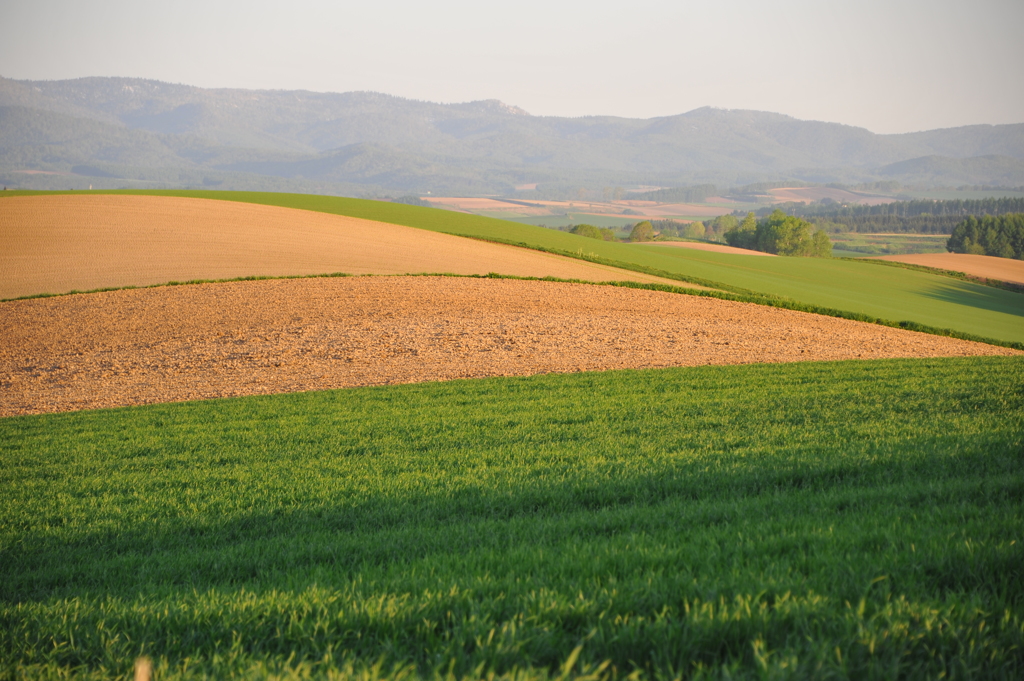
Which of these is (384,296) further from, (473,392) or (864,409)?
(864,409)

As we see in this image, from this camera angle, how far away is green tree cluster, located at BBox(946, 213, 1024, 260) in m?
122

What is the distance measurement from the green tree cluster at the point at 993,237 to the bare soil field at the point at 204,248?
117 m

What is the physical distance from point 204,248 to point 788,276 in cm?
4329

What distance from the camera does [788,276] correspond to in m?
51.5

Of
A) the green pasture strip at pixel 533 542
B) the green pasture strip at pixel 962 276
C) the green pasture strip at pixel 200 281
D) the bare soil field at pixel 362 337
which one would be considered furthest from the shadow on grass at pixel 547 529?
the green pasture strip at pixel 962 276

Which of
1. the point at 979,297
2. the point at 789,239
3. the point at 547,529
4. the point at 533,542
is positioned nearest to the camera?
the point at 533,542

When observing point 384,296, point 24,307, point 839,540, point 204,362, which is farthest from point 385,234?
point 839,540

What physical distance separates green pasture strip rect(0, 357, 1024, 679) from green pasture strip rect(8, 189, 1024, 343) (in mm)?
26457

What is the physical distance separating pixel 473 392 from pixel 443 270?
2091 cm

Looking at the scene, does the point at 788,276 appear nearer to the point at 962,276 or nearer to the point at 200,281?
the point at 962,276

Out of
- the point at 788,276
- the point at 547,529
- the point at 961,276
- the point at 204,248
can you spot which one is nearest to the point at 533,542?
the point at 547,529

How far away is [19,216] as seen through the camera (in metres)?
45.8

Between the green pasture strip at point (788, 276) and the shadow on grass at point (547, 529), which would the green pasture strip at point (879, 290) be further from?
the shadow on grass at point (547, 529)

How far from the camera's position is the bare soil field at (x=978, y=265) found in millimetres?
64031
